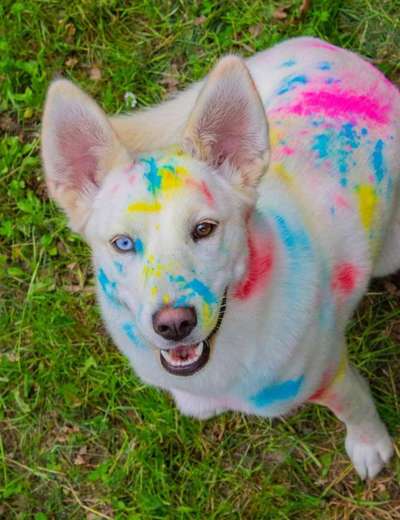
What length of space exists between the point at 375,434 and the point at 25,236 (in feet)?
7.27

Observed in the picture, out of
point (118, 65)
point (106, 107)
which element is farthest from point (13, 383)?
point (118, 65)

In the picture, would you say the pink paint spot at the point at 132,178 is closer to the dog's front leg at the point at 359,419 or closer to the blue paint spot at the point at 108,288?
the blue paint spot at the point at 108,288

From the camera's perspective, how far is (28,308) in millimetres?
4125

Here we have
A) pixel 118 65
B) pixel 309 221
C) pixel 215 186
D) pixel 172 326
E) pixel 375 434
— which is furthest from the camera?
pixel 118 65

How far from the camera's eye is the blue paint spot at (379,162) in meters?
2.81

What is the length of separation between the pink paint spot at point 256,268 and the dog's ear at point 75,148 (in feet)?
1.61

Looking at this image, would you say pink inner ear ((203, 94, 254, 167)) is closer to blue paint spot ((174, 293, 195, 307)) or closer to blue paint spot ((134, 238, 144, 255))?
blue paint spot ((134, 238, 144, 255))

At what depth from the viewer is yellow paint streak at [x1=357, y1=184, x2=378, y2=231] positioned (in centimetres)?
278

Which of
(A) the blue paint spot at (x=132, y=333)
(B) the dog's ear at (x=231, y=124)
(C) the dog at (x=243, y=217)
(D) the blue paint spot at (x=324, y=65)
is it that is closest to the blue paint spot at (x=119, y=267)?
(C) the dog at (x=243, y=217)

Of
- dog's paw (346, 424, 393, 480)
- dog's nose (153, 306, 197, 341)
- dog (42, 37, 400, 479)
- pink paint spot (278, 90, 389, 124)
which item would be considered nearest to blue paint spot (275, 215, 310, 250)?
dog (42, 37, 400, 479)

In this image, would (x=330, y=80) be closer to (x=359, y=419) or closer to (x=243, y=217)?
(x=243, y=217)

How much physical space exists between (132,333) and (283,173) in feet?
2.71

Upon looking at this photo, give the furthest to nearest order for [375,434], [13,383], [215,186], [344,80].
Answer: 1. [13,383]
2. [375,434]
3. [344,80]
4. [215,186]

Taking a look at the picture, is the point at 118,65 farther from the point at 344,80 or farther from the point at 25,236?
the point at 344,80
